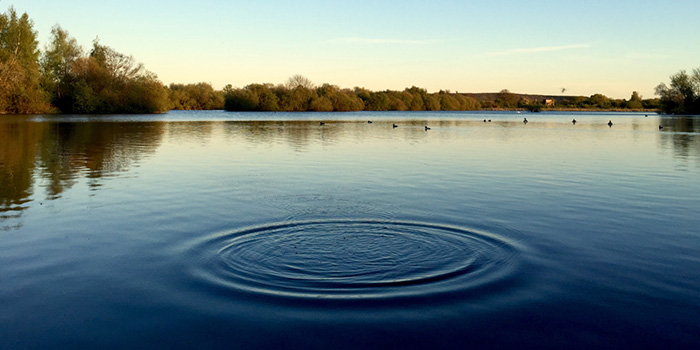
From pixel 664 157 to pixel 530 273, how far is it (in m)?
25.3

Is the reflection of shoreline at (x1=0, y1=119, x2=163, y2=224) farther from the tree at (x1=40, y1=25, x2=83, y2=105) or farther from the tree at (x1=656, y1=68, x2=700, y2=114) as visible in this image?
the tree at (x1=656, y1=68, x2=700, y2=114)

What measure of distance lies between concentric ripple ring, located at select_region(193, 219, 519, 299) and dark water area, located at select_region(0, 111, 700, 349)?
0.05m

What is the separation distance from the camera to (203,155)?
98.5 ft

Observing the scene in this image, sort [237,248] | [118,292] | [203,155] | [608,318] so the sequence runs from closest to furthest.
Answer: [608,318] < [118,292] < [237,248] < [203,155]

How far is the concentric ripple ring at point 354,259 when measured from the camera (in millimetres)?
8227

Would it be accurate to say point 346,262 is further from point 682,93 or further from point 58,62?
point 682,93

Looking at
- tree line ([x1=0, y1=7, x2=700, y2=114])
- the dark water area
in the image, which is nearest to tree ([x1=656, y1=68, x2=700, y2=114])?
tree line ([x1=0, y1=7, x2=700, y2=114])

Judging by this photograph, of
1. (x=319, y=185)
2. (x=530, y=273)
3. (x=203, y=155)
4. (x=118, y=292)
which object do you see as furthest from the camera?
(x=203, y=155)

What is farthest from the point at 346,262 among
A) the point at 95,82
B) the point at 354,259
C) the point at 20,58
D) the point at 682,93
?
the point at 682,93

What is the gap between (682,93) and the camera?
139000mm

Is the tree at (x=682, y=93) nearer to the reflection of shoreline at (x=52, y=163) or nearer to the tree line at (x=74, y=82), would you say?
the tree line at (x=74, y=82)

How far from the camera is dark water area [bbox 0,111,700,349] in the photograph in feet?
22.2

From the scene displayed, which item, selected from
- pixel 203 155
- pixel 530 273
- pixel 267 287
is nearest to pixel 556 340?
pixel 530 273

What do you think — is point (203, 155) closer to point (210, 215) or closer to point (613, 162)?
point (210, 215)
